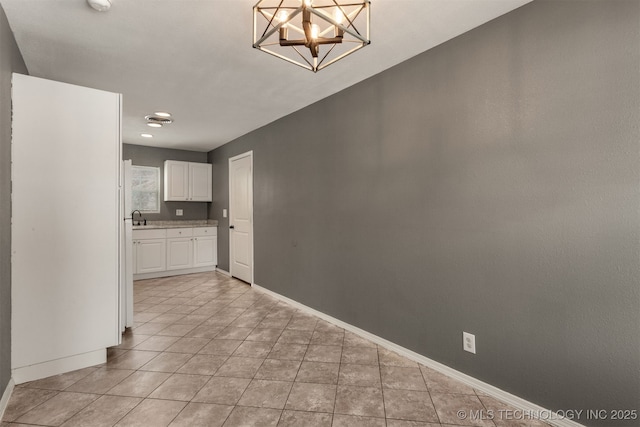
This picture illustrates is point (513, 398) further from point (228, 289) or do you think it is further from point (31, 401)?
point (228, 289)

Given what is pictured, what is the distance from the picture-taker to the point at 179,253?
5.60m

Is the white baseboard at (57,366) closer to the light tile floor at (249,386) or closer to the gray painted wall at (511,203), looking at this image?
the light tile floor at (249,386)

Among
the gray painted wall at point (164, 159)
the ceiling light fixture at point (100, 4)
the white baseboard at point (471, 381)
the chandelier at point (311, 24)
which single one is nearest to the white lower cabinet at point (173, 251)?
the gray painted wall at point (164, 159)

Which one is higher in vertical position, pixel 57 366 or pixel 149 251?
pixel 149 251

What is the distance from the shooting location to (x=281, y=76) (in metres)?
2.85

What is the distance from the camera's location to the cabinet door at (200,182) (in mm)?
6043

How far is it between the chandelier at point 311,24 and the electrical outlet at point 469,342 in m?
1.99

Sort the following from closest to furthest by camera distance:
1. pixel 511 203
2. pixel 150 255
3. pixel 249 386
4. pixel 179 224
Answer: pixel 511 203, pixel 249 386, pixel 150 255, pixel 179 224

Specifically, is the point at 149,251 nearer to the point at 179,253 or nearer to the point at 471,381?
the point at 179,253

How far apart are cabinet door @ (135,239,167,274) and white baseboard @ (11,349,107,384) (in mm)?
3077

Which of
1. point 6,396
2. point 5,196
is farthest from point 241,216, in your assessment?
point 6,396

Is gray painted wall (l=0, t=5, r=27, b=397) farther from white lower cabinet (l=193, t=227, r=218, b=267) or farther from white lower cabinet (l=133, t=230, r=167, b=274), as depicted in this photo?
white lower cabinet (l=193, t=227, r=218, b=267)

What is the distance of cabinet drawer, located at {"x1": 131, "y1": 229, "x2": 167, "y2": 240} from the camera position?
5.18m

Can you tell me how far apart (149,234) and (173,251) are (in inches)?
19.9
